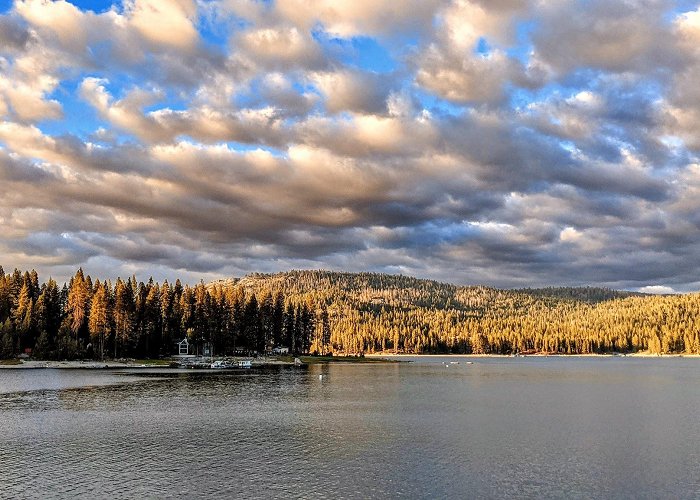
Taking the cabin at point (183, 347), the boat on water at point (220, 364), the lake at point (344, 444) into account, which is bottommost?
the boat on water at point (220, 364)

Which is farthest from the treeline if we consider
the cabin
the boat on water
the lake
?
the lake

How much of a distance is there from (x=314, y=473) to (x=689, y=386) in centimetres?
9823

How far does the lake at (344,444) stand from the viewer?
38469mm

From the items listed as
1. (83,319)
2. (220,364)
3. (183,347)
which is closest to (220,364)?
(220,364)

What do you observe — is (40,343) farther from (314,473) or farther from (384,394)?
(314,473)

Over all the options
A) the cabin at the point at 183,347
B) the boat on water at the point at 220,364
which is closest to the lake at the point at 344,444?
the boat on water at the point at 220,364

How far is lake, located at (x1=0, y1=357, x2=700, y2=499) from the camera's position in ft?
126

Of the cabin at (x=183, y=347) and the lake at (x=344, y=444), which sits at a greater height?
the cabin at (x=183, y=347)

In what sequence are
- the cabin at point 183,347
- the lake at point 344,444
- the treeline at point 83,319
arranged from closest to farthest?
the lake at point 344,444 → the treeline at point 83,319 → the cabin at point 183,347

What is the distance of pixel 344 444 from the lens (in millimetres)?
52656

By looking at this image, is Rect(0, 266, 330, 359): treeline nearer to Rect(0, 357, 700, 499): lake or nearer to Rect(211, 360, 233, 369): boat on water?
Rect(211, 360, 233, 369): boat on water

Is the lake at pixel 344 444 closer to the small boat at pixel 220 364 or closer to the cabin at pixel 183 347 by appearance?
the small boat at pixel 220 364

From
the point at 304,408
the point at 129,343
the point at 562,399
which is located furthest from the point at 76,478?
the point at 129,343

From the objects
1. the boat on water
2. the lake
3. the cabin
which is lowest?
the boat on water
